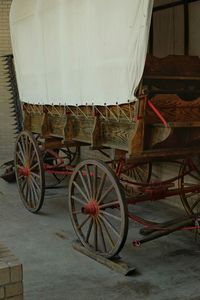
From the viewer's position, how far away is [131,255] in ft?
16.2

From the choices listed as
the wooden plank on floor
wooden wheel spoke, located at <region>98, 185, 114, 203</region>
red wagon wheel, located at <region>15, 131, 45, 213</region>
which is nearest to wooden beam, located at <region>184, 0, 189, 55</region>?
red wagon wheel, located at <region>15, 131, 45, 213</region>

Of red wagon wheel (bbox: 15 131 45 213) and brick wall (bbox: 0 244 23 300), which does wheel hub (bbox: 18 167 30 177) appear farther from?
brick wall (bbox: 0 244 23 300)

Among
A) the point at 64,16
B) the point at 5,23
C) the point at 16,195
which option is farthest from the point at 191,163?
the point at 5,23

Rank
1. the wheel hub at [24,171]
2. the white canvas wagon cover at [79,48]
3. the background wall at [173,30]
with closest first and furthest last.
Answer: the white canvas wagon cover at [79,48] → the background wall at [173,30] → the wheel hub at [24,171]

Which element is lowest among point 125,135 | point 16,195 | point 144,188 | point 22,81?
point 16,195

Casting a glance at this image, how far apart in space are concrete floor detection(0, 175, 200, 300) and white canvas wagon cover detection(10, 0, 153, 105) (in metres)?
1.52

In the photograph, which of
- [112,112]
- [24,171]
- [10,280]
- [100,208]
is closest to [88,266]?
[100,208]

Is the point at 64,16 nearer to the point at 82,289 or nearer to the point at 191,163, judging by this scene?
the point at 191,163

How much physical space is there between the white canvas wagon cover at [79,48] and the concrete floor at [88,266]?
1520 mm

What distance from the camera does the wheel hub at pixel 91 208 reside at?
488cm

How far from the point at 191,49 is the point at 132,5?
2.14 m

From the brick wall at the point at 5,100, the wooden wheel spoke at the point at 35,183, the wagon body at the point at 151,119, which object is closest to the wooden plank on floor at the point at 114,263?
the wagon body at the point at 151,119

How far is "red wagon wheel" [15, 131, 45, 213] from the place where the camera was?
638 cm

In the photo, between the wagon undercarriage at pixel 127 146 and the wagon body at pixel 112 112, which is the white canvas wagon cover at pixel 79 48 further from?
the wagon undercarriage at pixel 127 146
